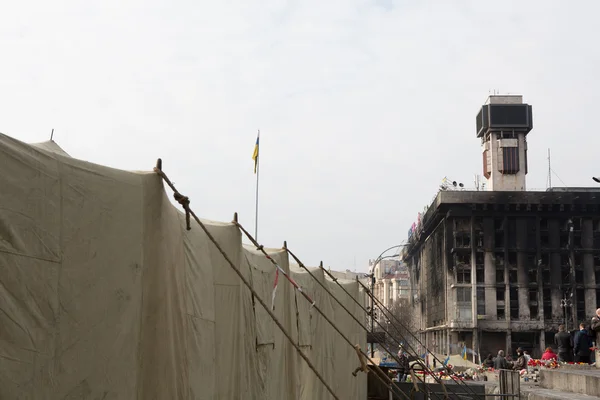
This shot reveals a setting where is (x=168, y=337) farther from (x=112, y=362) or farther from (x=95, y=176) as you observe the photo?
(x=95, y=176)

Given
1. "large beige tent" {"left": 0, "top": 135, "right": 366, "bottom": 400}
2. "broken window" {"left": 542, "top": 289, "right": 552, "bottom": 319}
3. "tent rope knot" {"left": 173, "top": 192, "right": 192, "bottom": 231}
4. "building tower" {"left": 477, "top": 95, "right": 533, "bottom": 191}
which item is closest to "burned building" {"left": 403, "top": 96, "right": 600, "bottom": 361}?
"broken window" {"left": 542, "top": 289, "right": 552, "bottom": 319}

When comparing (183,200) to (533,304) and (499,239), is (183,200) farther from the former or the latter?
(499,239)

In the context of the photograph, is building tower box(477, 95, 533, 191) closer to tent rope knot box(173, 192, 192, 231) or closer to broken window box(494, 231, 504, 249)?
broken window box(494, 231, 504, 249)

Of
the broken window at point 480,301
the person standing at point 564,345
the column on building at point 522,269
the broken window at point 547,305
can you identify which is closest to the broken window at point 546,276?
the broken window at point 547,305

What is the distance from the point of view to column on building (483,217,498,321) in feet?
274

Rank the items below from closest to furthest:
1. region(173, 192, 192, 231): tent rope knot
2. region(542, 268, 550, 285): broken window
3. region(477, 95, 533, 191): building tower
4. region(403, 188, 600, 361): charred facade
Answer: region(173, 192, 192, 231): tent rope knot < region(403, 188, 600, 361): charred facade < region(542, 268, 550, 285): broken window < region(477, 95, 533, 191): building tower

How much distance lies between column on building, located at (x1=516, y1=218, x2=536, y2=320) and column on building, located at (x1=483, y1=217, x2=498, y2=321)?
114 inches

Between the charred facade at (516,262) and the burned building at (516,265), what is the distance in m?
0.12

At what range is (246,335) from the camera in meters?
8.85

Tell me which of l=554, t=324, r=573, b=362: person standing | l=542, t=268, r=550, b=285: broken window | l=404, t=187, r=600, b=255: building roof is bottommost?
l=554, t=324, r=573, b=362: person standing

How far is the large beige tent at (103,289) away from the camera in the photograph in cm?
454

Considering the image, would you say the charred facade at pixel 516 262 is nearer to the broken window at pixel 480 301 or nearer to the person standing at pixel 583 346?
the broken window at pixel 480 301

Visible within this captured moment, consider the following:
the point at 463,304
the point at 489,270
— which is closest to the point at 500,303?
the point at 489,270

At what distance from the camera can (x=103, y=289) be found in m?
5.28
